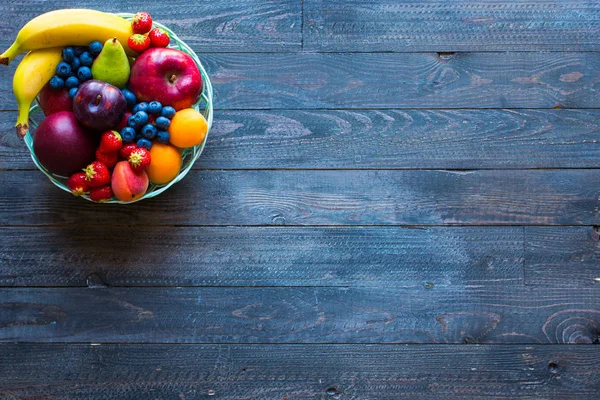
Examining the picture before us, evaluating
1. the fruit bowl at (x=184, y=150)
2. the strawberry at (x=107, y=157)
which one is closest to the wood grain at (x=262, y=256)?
the fruit bowl at (x=184, y=150)

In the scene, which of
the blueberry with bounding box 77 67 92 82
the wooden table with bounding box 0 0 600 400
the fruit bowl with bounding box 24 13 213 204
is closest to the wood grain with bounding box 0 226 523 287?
the wooden table with bounding box 0 0 600 400

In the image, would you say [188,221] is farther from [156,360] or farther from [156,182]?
[156,360]

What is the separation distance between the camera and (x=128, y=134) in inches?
36.4

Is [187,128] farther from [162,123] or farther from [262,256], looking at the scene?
[262,256]

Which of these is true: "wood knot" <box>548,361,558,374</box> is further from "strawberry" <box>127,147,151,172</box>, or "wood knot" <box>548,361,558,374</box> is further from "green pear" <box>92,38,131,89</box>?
"green pear" <box>92,38,131,89</box>

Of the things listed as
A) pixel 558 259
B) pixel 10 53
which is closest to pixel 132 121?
pixel 10 53

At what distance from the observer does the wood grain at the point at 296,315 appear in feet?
3.73

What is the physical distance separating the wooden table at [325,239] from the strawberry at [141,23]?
0.21 metres

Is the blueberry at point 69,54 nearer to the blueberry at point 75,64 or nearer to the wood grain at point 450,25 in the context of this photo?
the blueberry at point 75,64

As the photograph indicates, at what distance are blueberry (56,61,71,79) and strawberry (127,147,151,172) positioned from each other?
18 cm

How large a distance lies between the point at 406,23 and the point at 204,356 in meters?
0.83

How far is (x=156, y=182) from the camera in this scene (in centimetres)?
100

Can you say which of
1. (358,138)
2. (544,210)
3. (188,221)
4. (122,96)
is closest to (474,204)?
(544,210)

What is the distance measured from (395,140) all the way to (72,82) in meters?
0.64
